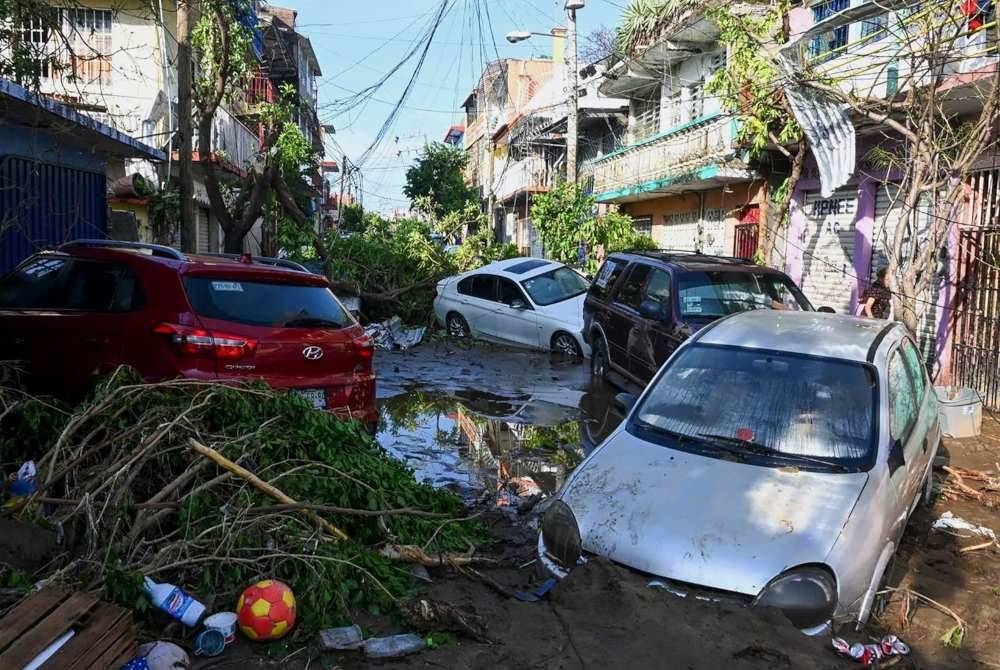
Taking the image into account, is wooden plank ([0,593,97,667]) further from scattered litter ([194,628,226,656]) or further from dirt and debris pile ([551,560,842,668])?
dirt and debris pile ([551,560,842,668])

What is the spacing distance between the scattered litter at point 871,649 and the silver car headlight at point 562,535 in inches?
50.7

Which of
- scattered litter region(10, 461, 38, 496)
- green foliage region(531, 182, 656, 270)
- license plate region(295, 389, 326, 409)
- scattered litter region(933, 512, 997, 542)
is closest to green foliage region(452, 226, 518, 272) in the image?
green foliage region(531, 182, 656, 270)

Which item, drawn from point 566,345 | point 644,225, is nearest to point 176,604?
point 566,345

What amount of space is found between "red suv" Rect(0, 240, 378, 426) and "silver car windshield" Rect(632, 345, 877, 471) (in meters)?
2.36

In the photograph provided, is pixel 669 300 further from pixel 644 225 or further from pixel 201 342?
pixel 644 225

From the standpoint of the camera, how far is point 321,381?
237 inches

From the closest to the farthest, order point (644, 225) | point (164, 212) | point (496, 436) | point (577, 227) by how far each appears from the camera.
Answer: point (496, 436), point (164, 212), point (577, 227), point (644, 225)

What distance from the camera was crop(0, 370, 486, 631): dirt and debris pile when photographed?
394cm

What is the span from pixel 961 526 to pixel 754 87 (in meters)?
9.49

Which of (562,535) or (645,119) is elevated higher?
(645,119)

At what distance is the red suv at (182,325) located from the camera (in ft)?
18.1

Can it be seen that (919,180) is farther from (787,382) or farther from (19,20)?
(19,20)

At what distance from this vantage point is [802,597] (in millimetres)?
3734

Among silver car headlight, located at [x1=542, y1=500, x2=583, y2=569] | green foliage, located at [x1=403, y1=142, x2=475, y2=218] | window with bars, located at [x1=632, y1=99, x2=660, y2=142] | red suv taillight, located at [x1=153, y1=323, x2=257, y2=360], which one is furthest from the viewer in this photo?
green foliage, located at [x1=403, y1=142, x2=475, y2=218]
